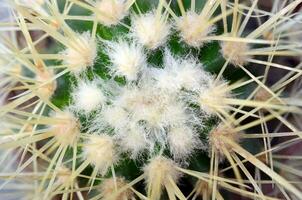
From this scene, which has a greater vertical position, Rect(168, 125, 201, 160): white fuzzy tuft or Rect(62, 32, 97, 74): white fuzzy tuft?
Rect(62, 32, 97, 74): white fuzzy tuft

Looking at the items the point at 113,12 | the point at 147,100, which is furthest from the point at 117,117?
the point at 113,12

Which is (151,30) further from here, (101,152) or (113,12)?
(101,152)

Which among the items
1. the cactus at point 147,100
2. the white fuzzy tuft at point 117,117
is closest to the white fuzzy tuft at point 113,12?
the cactus at point 147,100

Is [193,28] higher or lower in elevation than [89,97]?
higher

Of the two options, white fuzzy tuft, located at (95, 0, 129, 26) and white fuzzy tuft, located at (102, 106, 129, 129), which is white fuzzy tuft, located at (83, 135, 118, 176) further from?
white fuzzy tuft, located at (95, 0, 129, 26)

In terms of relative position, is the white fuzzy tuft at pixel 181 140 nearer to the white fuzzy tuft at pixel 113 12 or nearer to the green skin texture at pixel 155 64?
the green skin texture at pixel 155 64

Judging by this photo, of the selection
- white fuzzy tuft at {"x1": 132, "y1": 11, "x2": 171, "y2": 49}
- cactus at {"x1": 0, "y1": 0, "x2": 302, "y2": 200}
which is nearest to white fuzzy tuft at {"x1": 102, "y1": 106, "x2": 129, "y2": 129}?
cactus at {"x1": 0, "y1": 0, "x2": 302, "y2": 200}
